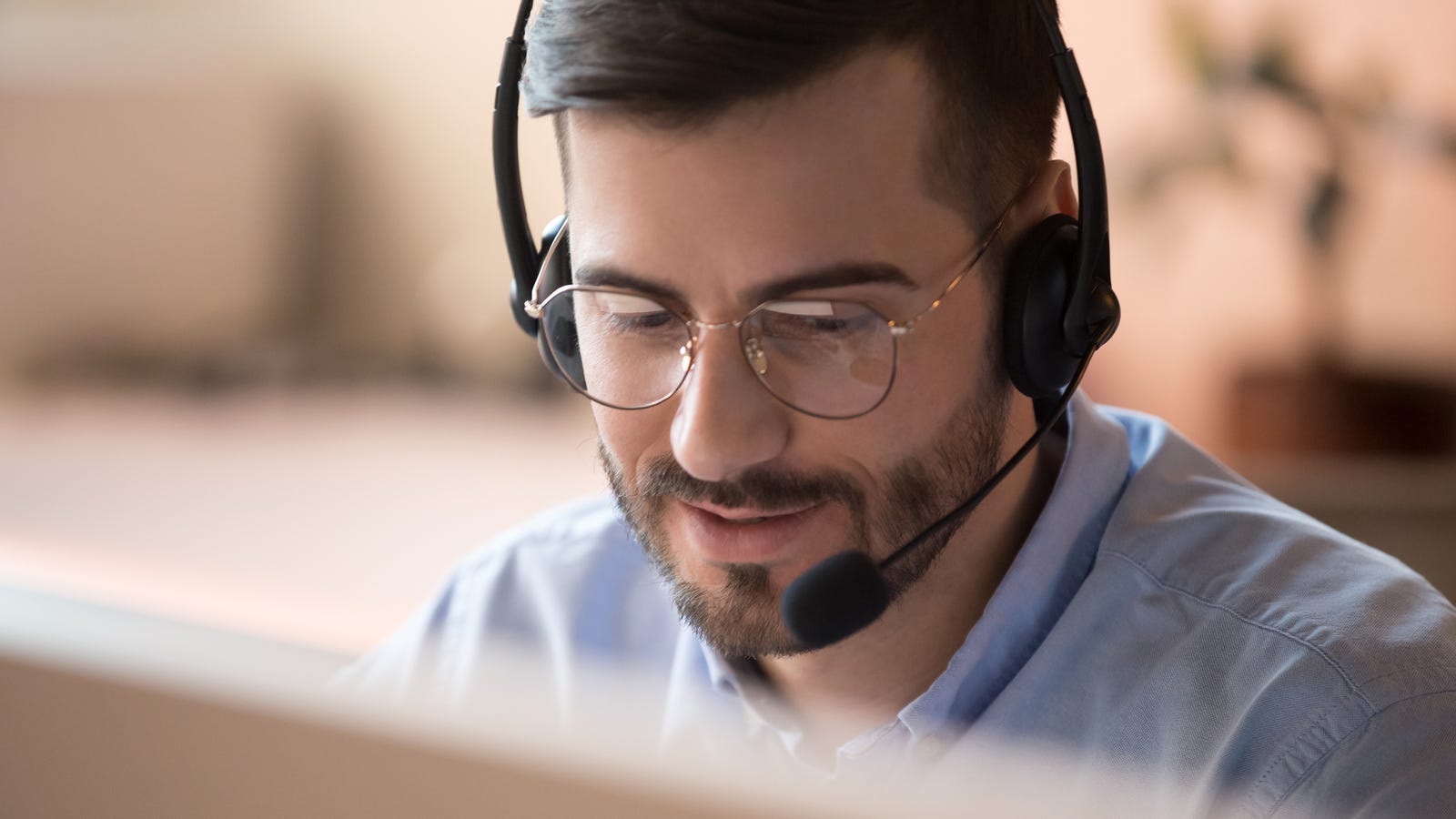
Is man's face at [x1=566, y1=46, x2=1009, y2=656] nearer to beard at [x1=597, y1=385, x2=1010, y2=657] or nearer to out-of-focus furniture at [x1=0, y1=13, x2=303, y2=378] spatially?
beard at [x1=597, y1=385, x2=1010, y2=657]

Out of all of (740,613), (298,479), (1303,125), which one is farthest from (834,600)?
(298,479)

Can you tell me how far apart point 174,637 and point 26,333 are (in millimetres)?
3991

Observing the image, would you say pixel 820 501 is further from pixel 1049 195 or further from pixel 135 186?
pixel 135 186

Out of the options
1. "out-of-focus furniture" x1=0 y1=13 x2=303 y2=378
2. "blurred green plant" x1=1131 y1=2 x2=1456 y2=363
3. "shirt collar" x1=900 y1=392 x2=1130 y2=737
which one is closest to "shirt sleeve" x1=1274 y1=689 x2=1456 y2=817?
"shirt collar" x1=900 y1=392 x2=1130 y2=737

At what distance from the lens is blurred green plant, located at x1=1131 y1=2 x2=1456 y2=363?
241 centimetres

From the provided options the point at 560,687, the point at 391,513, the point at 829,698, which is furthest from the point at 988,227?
the point at 391,513


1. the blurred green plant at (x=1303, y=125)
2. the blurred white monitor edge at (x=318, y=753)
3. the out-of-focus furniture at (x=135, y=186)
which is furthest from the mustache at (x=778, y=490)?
the out-of-focus furniture at (x=135, y=186)

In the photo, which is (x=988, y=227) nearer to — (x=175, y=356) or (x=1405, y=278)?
(x=1405, y=278)

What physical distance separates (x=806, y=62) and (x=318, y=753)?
713mm

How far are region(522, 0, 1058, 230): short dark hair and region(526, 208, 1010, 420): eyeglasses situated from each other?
2.6 inches

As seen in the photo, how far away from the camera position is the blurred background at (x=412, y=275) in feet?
8.32

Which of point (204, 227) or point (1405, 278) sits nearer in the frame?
point (1405, 278)

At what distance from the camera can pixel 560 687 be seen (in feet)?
0.96

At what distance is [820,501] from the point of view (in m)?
0.94
